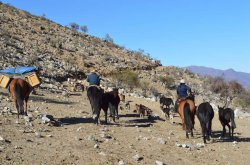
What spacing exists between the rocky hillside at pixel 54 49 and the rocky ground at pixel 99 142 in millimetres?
16209

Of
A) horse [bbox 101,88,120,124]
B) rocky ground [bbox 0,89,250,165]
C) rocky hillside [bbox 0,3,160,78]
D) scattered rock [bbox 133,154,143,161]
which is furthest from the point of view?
rocky hillside [bbox 0,3,160,78]

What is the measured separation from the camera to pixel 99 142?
1430 cm

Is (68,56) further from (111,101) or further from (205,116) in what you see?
(205,116)

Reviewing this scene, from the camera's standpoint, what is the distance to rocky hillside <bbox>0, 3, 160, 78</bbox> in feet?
130

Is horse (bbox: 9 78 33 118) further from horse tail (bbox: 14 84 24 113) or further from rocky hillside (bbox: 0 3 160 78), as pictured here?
rocky hillside (bbox: 0 3 160 78)

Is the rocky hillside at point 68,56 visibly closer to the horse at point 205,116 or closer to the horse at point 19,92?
the horse at point 19,92

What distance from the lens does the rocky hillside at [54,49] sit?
39528 millimetres

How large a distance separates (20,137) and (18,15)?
48339mm

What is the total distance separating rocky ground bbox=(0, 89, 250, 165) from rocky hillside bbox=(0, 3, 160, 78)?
53.2ft

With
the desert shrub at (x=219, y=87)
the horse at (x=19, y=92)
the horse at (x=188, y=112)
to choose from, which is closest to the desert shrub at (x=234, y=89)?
the desert shrub at (x=219, y=87)

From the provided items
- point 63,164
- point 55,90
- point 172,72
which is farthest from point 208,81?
point 63,164

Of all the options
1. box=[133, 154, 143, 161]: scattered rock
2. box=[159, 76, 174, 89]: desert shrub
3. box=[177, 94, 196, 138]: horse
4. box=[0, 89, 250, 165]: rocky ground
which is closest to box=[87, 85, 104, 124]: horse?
box=[0, 89, 250, 165]: rocky ground

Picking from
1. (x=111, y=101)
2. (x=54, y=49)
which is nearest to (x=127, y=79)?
(x=54, y=49)

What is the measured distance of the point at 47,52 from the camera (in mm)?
47469
